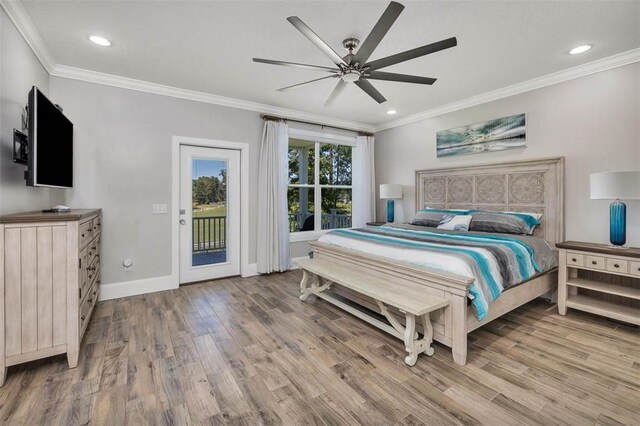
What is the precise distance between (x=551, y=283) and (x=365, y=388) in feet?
9.04

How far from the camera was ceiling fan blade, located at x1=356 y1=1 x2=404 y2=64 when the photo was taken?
1716 millimetres

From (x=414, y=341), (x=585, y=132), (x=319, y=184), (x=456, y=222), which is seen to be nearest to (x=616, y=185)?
(x=585, y=132)

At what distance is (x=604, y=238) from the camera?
126 inches

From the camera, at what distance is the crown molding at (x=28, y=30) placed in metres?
2.20

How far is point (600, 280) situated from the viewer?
319cm

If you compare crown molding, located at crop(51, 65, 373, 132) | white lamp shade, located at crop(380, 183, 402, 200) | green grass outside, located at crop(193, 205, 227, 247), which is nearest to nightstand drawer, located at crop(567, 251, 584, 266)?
white lamp shade, located at crop(380, 183, 402, 200)

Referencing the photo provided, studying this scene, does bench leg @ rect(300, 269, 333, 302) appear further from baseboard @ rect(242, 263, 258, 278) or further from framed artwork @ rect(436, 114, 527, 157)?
framed artwork @ rect(436, 114, 527, 157)

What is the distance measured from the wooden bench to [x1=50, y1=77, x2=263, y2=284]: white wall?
223 centimetres

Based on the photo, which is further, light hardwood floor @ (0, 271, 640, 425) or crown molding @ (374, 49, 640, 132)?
crown molding @ (374, 49, 640, 132)

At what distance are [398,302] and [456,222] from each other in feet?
7.09

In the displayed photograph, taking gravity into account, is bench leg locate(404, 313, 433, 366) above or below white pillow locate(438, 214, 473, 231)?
below

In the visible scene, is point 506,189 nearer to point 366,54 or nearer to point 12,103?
point 366,54

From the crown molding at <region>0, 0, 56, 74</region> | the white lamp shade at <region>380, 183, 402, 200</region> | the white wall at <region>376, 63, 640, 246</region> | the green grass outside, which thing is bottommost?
the green grass outside

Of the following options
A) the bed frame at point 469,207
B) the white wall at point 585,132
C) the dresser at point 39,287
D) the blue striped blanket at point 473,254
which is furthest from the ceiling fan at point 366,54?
the white wall at point 585,132
